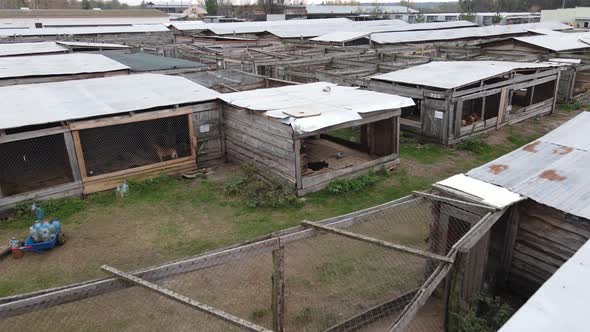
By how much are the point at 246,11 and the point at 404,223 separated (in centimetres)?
8862

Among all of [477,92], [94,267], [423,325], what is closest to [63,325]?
[94,267]

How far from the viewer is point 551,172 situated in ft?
23.4

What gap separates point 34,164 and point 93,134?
2.01 meters

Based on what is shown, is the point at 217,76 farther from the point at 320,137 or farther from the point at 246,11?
the point at 246,11

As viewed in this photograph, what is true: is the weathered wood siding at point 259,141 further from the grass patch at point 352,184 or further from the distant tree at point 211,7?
the distant tree at point 211,7

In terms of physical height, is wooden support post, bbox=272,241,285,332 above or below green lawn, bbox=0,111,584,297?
above

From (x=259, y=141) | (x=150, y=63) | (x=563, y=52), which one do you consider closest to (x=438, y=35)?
Answer: (x=563, y=52)

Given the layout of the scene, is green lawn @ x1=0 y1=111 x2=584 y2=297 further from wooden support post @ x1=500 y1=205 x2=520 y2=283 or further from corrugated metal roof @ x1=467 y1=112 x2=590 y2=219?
wooden support post @ x1=500 y1=205 x2=520 y2=283

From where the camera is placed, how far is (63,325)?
6695mm

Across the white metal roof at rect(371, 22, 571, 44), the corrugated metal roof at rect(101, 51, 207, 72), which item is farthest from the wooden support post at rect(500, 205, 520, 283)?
the white metal roof at rect(371, 22, 571, 44)

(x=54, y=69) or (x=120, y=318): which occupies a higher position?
(x=54, y=69)

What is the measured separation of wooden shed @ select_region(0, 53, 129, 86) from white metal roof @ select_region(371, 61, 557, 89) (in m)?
11.5

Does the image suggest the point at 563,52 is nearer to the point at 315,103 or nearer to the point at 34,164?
the point at 315,103

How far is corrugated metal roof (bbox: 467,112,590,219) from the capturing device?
635cm
